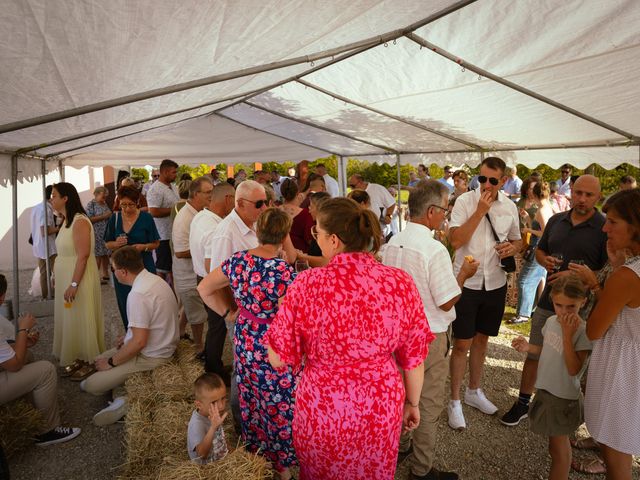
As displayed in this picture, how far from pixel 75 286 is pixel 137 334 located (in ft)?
4.31

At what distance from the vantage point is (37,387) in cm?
336

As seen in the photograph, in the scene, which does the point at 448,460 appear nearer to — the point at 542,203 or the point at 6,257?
the point at 542,203

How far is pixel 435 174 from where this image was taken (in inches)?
746

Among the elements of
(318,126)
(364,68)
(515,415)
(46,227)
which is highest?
(318,126)

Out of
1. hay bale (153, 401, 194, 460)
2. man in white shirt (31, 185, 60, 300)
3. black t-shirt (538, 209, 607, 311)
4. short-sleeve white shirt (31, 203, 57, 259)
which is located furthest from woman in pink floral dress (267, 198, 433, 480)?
short-sleeve white shirt (31, 203, 57, 259)

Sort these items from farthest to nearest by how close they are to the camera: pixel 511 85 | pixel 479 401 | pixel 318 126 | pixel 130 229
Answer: pixel 318 126
pixel 130 229
pixel 511 85
pixel 479 401

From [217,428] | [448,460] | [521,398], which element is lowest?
[448,460]

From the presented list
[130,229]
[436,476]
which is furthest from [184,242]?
[436,476]

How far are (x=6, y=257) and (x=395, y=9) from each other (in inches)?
372

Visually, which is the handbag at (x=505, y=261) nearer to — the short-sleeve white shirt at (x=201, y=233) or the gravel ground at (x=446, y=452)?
the gravel ground at (x=446, y=452)

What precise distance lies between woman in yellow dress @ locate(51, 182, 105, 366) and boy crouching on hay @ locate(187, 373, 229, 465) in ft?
8.40

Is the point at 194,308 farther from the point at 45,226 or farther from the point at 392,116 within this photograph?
the point at 392,116

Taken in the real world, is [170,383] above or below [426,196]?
below

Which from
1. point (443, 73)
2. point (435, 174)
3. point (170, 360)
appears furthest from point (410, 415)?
point (435, 174)
